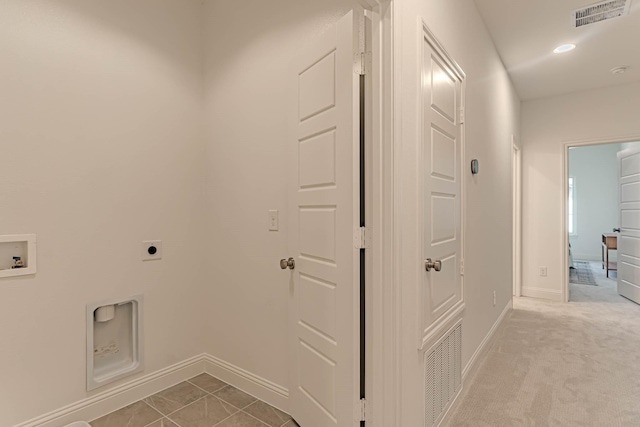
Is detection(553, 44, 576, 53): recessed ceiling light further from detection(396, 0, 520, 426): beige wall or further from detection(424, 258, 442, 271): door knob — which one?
detection(424, 258, 442, 271): door knob

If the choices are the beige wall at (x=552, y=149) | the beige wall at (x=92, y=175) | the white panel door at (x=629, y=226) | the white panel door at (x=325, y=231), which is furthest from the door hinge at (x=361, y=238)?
the white panel door at (x=629, y=226)

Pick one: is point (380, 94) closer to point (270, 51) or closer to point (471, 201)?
point (270, 51)

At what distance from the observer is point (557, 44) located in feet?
10.7

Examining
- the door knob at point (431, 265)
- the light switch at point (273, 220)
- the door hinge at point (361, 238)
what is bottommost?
the door knob at point (431, 265)

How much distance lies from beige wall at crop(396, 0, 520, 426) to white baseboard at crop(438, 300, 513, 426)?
0.06 meters

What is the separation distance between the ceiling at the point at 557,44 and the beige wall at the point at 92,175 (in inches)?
96.6

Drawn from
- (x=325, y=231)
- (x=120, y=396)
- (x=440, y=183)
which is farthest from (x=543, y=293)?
(x=120, y=396)

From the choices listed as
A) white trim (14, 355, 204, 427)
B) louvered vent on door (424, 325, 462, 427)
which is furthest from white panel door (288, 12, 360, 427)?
white trim (14, 355, 204, 427)

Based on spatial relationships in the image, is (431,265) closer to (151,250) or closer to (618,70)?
(151,250)

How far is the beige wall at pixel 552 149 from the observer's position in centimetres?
430

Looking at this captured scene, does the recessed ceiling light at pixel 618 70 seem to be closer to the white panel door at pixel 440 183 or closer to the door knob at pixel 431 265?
the white panel door at pixel 440 183

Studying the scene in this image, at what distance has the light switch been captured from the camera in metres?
2.19

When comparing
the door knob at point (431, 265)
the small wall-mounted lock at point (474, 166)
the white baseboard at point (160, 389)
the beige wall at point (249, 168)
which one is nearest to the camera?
the door knob at point (431, 265)

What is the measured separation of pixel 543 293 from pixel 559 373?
2572 millimetres
